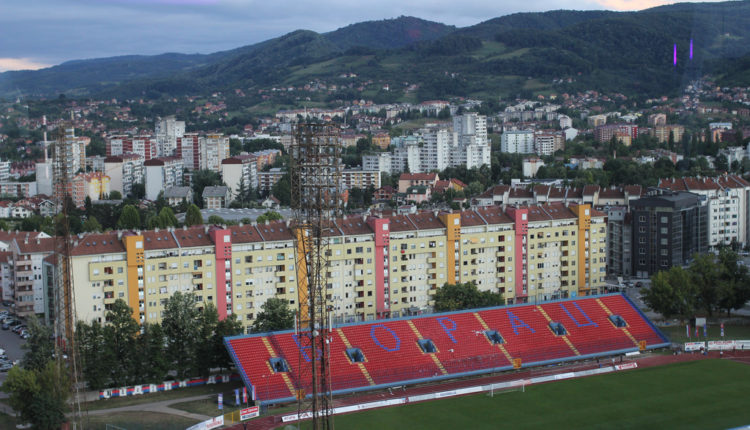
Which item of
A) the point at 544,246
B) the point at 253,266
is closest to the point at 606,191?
the point at 544,246

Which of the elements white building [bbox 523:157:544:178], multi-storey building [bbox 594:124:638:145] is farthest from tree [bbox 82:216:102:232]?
multi-storey building [bbox 594:124:638:145]

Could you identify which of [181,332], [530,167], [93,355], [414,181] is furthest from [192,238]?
[530,167]

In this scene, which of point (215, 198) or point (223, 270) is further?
point (215, 198)

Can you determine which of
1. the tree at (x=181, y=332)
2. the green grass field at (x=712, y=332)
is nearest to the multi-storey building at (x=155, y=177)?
the tree at (x=181, y=332)

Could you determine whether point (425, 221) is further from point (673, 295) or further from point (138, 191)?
point (138, 191)

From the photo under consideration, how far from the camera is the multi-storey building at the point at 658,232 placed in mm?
48125

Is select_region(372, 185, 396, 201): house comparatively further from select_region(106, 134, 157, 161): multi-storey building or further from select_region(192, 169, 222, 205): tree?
select_region(106, 134, 157, 161): multi-storey building

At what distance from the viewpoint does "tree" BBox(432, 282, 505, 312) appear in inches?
1484

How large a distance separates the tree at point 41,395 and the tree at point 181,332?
4803mm

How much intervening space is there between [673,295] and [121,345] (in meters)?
22.6

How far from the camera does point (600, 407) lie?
95.1ft

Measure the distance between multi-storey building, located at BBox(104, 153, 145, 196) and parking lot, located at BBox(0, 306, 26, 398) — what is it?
4974 cm

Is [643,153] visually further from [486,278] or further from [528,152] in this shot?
[486,278]

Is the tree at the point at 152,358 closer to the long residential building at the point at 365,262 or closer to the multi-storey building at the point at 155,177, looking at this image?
the long residential building at the point at 365,262
